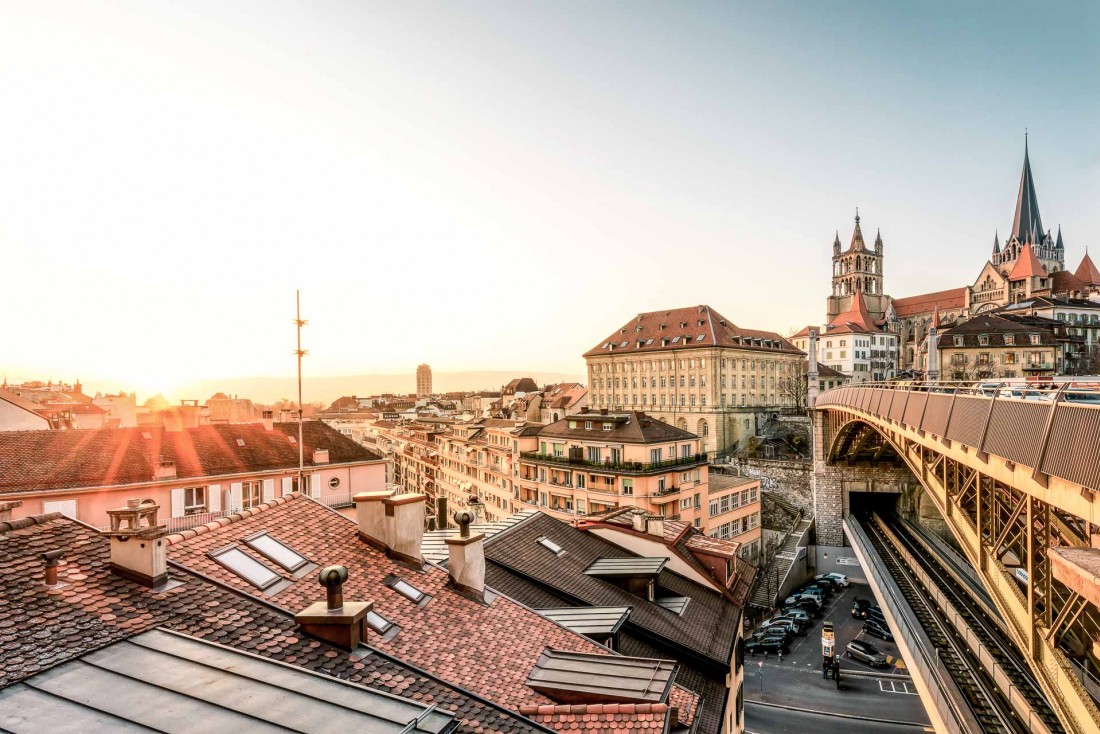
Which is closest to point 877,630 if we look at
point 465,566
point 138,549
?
point 465,566

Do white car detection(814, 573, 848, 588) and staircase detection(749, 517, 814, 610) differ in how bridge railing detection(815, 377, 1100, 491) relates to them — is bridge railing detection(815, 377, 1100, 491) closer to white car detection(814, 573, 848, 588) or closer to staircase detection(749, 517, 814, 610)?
staircase detection(749, 517, 814, 610)

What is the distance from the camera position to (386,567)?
35.2ft

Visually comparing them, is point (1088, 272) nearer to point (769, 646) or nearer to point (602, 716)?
point (769, 646)

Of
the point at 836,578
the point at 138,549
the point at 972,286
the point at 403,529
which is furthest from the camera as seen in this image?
the point at 972,286

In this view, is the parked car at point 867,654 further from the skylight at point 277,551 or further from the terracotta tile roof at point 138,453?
the skylight at point 277,551

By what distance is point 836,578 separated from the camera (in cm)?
4991

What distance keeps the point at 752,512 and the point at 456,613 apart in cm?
4688

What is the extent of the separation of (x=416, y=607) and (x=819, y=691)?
31.6 m

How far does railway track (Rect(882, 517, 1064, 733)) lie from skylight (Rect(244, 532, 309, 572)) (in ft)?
63.7

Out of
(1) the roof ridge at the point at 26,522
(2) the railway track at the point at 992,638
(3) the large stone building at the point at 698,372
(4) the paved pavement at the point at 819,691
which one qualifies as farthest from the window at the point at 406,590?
(3) the large stone building at the point at 698,372

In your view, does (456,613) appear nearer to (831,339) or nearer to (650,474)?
(650,474)

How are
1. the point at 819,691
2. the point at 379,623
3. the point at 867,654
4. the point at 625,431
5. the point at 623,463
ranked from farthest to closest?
the point at 625,431 → the point at 623,463 → the point at 867,654 → the point at 819,691 → the point at 379,623

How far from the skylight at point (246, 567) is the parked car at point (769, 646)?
36.8 m

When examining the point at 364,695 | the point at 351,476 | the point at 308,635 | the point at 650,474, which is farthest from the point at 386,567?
the point at 650,474
